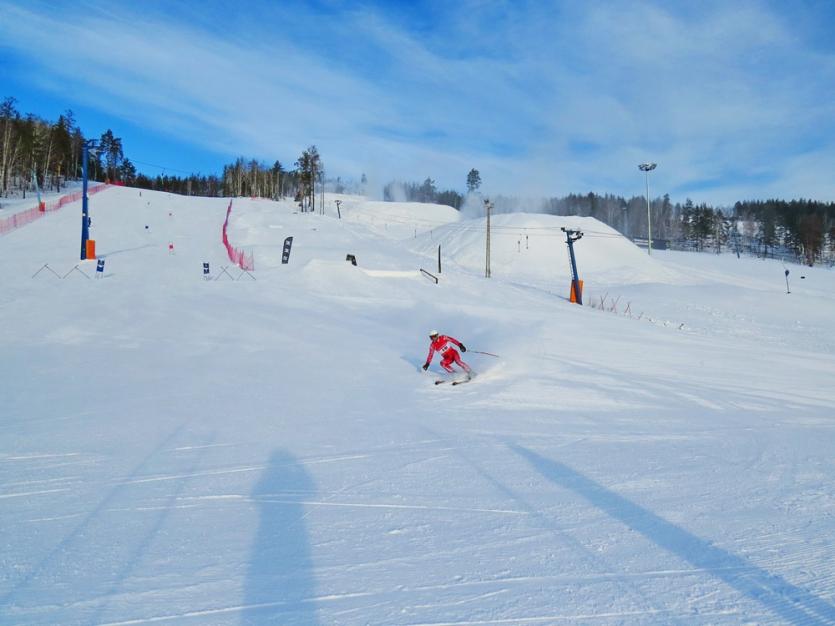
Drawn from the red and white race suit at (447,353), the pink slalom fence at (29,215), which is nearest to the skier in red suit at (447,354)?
the red and white race suit at (447,353)

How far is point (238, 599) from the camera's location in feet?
9.41

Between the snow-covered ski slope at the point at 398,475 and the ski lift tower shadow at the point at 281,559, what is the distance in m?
0.02

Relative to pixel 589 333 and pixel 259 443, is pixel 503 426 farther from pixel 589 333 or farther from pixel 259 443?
pixel 589 333

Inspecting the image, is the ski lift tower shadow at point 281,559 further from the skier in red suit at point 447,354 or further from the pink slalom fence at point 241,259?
the pink slalom fence at point 241,259

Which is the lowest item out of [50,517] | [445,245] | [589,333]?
[50,517]

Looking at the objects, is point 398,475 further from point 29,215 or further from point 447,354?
point 29,215

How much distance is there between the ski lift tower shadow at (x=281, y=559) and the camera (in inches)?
109

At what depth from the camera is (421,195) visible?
145 meters

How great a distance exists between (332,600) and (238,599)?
21.6 inches

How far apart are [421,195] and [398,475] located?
14463cm

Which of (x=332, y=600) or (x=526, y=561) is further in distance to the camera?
(x=526, y=561)

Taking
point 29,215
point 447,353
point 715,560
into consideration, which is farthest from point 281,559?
point 29,215

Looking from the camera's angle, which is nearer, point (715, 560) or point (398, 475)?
point (715, 560)

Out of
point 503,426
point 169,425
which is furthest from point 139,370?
point 503,426
